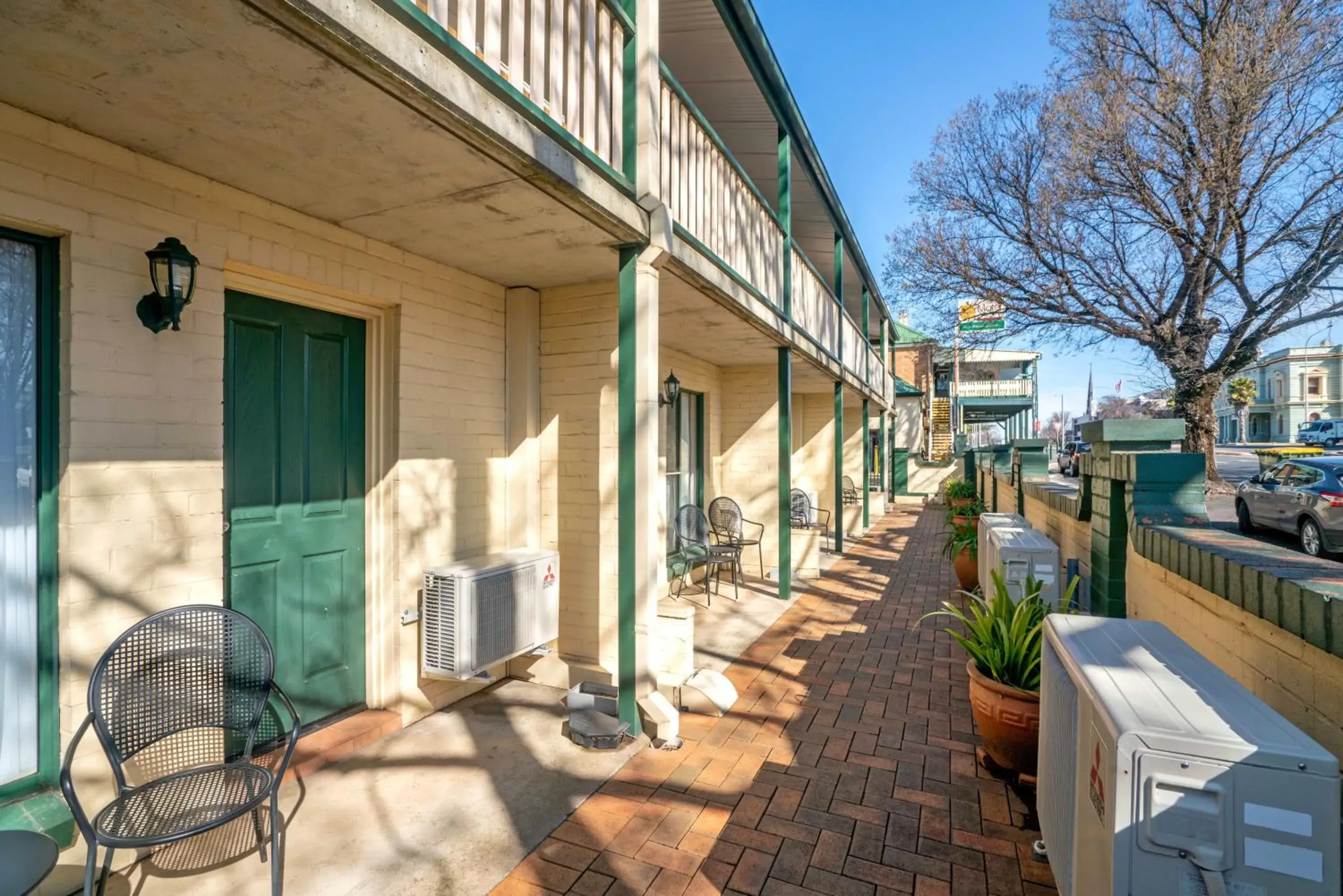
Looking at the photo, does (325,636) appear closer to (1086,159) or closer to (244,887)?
(244,887)

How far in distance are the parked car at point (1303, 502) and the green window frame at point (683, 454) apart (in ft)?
24.3

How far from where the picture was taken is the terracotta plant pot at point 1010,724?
9.21ft

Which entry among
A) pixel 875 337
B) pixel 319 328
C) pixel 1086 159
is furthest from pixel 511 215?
pixel 875 337

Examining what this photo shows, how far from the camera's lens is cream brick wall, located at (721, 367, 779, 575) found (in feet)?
25.4

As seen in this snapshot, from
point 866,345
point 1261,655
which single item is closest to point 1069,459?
point 866,345

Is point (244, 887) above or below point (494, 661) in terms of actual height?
below

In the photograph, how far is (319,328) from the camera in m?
3.35

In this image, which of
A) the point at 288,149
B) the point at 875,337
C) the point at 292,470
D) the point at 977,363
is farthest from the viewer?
the point at 977,363

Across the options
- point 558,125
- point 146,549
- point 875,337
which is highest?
point 875,337

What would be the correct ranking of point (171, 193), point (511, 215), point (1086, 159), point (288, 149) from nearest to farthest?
point (288, 149)
point (171, 193)
point (511, 215)
point (1086, 159)

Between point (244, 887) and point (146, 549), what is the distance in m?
1.27

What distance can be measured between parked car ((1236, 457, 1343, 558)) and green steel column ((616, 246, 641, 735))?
8.97 meters

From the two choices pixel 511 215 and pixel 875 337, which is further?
pixel 875 337

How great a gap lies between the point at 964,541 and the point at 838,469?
2.48 meters
